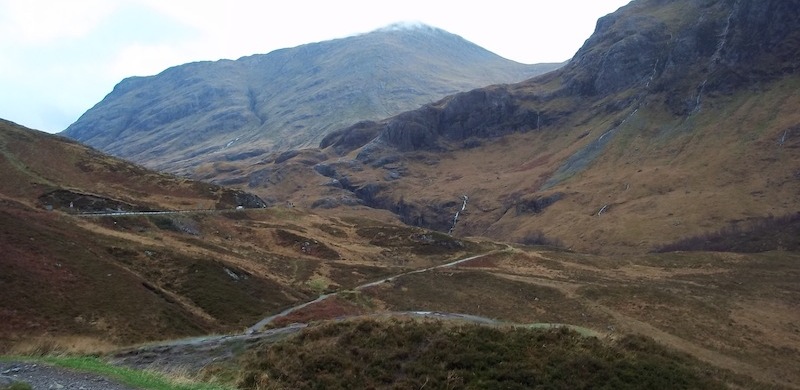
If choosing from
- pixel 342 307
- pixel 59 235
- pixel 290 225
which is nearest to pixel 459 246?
pixel 290 225

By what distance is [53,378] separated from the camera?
1548 centimetres

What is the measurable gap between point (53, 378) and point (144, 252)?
4130cm

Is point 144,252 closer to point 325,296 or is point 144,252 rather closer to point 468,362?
point 325,296

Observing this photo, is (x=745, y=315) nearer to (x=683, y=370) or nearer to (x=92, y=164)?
(x=683, y=370)

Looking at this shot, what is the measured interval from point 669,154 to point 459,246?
314 feet

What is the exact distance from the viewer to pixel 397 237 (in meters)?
99.2

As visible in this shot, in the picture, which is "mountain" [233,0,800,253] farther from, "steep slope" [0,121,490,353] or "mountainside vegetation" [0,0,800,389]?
"steep slope" [0,121,490,353]

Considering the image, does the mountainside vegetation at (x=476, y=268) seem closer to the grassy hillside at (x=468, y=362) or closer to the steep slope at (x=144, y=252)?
the grassy hillside at (x=468, y=362)

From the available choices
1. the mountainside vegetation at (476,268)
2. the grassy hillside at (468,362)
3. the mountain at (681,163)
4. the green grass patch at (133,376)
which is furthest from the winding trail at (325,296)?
the mountain at (681,163)

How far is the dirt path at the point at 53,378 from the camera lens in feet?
48.6

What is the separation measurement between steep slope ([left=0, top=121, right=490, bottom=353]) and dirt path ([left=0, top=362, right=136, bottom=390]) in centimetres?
865

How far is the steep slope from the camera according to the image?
35594 mm

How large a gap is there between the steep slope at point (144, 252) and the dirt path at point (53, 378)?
28.4ft

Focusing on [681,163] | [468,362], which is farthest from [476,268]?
[681,163]
